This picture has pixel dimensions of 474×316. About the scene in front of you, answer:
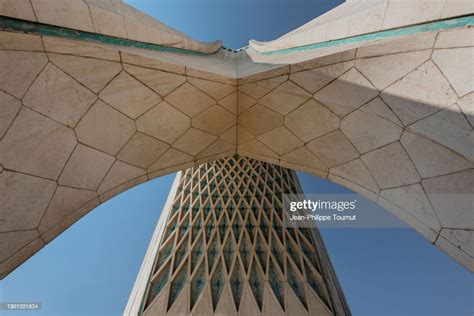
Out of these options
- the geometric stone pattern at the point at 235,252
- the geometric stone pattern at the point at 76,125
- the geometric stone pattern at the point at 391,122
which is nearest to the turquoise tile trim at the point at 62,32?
the geometric stone pattern at the point at 76,125

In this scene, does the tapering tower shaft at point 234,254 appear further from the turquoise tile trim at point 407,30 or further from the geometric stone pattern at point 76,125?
the turquoise tile trim at point 407,30

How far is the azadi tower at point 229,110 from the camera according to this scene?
3459mm

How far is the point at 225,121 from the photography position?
18.3 ft

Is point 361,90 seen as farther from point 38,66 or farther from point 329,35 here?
point 38,66

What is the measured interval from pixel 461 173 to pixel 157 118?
17.3 ft

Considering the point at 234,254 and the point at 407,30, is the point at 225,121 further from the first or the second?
the point at 234,254

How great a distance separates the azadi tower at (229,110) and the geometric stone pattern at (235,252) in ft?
38.5

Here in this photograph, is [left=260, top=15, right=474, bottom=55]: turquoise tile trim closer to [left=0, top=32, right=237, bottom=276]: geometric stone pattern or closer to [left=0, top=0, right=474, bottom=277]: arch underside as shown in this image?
[left=0, top=0, right=474, bottom=277]: arch underside

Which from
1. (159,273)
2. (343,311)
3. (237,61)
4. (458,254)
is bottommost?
(343,311)

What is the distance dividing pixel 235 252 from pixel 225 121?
12.6 m

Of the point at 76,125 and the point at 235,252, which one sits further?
the point at 235,252

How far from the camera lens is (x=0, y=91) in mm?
3223

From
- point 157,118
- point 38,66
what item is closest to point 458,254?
point 157,118

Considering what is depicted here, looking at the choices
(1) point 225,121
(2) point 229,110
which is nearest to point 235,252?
(1) point 225,121
